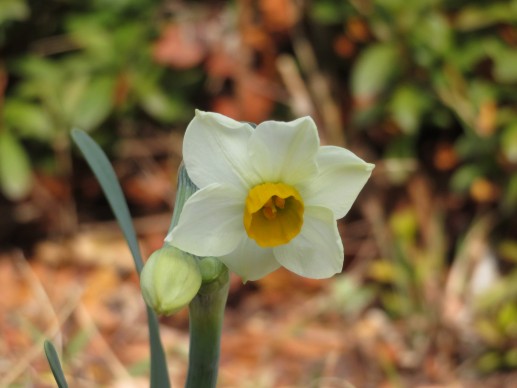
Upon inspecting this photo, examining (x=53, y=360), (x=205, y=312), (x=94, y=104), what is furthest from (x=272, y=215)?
(x=94, y=104)

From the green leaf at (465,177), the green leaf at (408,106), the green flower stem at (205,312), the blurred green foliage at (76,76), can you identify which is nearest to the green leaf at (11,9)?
the blurred green foliage at (76,76)

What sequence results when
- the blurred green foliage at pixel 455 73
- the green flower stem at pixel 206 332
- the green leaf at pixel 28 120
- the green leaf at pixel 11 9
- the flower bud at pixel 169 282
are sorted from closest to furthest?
the flower bud at pixel 169 282 < the green flower stem at pixel 206 332 < the blurred green foliage at pixel 455 73 < the green leaf at pixel 11 9 < the green leaf at pixel 28 120

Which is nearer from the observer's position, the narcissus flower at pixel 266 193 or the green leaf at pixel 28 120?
the narcissus flower at pixel 266 193

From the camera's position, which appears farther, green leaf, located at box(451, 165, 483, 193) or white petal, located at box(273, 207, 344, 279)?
green leaf, located at box(451, 165, 483, 193)

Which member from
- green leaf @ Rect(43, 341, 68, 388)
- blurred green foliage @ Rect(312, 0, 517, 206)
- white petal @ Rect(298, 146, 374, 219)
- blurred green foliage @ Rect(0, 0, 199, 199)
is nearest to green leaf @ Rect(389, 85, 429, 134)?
blurred green foliage @ Rect(312, 0, 517, 206)

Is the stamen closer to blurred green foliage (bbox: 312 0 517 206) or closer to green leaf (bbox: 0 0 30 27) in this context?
blurred green foliage (bbox: 312 0 517 206)

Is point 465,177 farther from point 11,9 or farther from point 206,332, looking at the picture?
point 206,332

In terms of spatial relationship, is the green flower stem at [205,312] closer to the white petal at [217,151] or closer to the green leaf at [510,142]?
the white petal at [217,151]
